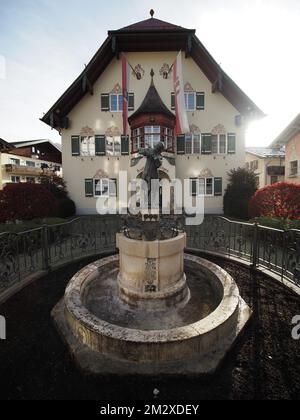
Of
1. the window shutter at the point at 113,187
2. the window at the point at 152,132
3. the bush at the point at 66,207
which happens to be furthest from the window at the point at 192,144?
the bush at the point at 66,207

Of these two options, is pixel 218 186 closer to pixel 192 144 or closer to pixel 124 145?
pixel 192 144

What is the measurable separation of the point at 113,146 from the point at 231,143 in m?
10.1

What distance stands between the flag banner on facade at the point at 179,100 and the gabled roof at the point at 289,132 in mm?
9669

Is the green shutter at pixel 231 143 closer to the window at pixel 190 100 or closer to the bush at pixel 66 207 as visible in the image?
the window at pixel 190 100

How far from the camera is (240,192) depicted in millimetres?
15797

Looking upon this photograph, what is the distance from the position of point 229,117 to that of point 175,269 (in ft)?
56.2

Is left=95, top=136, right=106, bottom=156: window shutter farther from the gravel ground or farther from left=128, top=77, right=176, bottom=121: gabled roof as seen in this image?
the gravel ground

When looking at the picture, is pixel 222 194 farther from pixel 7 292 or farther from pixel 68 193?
pixel 7 292

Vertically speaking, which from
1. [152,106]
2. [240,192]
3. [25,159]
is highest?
[152,106]

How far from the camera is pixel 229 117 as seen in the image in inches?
677

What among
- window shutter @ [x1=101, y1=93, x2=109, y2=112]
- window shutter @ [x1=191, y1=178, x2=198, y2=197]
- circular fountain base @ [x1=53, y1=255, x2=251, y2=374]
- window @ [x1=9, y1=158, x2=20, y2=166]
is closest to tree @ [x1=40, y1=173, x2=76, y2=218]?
window shutter @ [x1=101, y1=93, x2=109, y2=112]

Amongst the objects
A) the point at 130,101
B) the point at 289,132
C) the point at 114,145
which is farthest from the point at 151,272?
the point at 289,132
